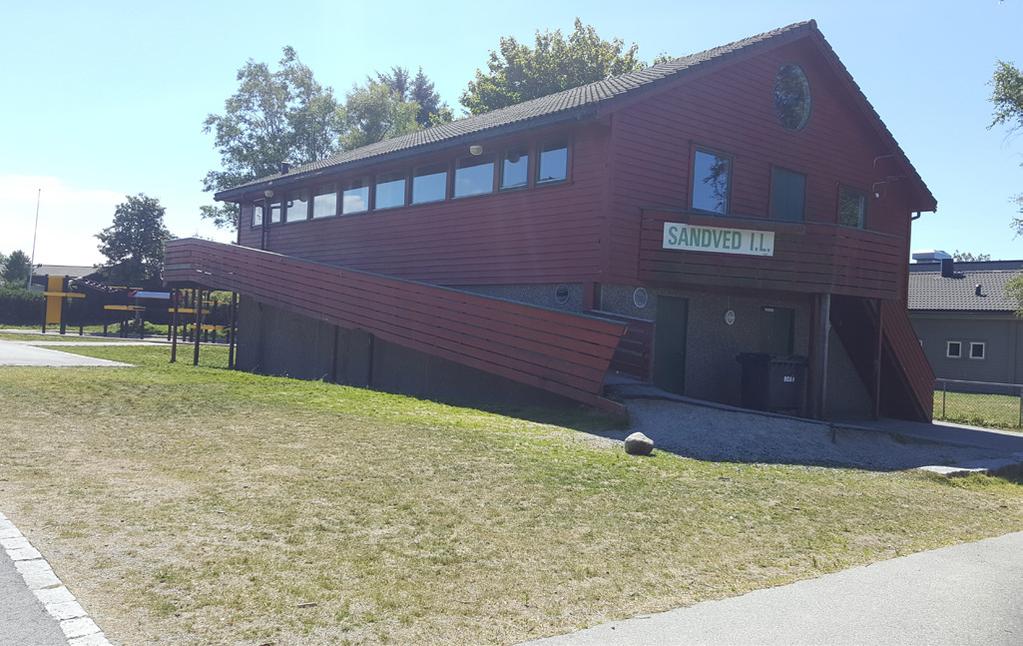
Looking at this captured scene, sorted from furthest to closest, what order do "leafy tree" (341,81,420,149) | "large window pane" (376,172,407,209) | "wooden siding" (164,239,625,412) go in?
"leafy tree" (341,81,420,149), "large window pane" (376,172,407,209), "wooden siding" (164,239,625,412)

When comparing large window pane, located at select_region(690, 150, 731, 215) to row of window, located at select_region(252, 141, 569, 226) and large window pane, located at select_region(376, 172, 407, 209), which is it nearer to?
row of window, located at select_region(252, 141, 569, 226)

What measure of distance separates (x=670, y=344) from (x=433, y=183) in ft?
23.1

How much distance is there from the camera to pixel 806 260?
15.9 meters

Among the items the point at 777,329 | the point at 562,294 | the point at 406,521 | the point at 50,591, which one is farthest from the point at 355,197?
the point at 50,591

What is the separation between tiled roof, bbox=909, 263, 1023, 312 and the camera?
35562 mm

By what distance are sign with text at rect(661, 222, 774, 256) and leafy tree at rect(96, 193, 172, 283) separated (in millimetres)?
52289

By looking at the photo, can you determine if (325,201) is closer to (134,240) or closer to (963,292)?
(963,292)

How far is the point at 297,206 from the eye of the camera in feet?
84.4

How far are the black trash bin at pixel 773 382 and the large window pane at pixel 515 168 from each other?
567 centimetres

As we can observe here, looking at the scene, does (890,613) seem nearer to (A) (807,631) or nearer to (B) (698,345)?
(A) (807,631)

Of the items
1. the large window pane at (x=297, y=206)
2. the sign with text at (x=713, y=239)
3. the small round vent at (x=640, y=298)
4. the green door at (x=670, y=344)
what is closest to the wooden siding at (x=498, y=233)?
the small round vent at (x=640, y=298)

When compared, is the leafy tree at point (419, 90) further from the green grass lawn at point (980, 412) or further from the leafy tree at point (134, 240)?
the green grass lawn at point (980, 412)

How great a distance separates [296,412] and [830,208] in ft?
46.0

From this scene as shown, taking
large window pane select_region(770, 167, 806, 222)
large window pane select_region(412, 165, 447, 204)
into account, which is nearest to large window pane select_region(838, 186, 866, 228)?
large window pane select_region(770, 167, 806, 222)
